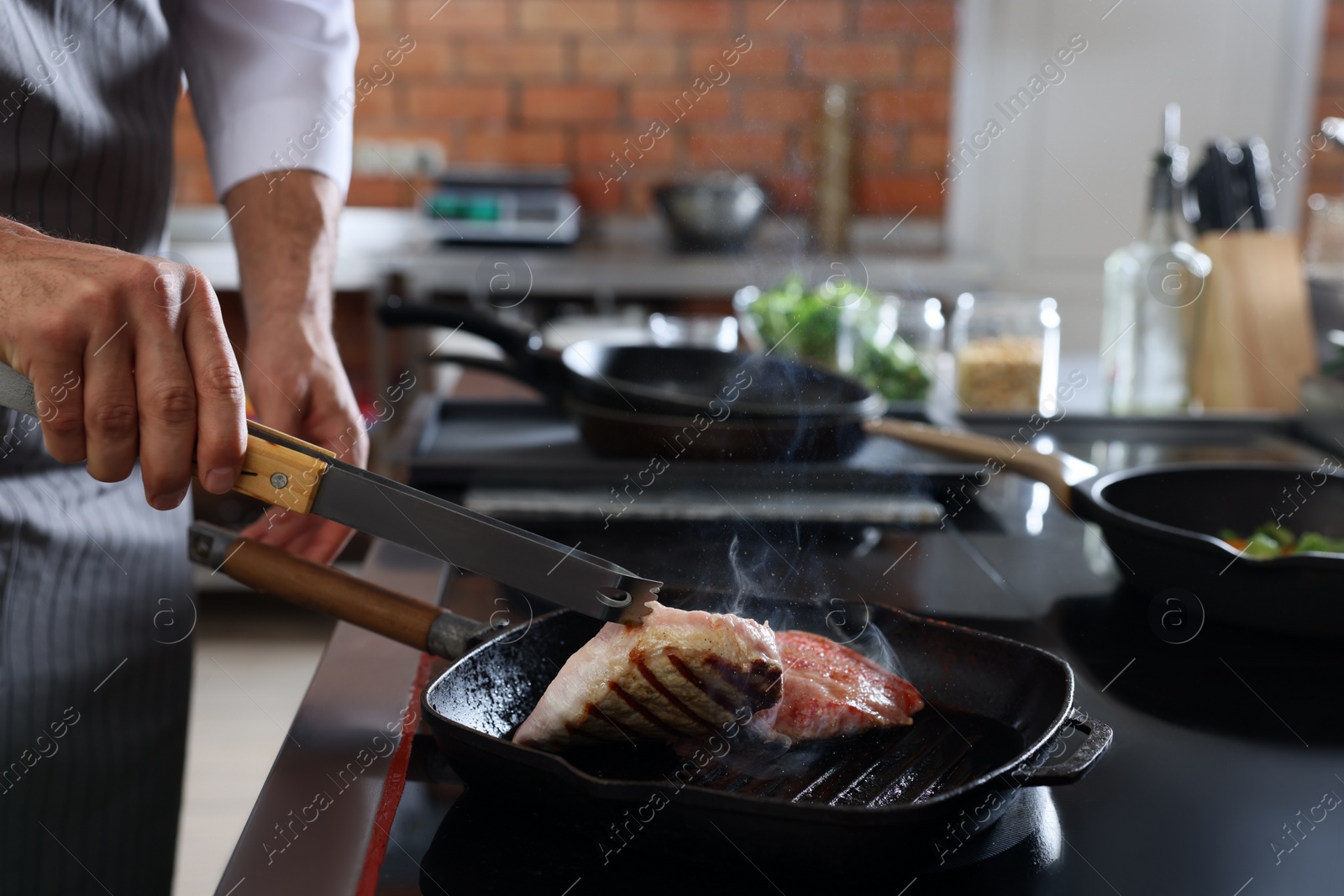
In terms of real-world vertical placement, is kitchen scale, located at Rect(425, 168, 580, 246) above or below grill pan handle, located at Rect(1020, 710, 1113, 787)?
below

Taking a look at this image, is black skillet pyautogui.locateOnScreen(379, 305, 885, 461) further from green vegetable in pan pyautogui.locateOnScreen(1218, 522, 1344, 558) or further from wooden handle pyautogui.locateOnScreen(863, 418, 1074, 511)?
green vegetable in pan pyautogui.locateOnScreen(1218, 522, 1344, 558)

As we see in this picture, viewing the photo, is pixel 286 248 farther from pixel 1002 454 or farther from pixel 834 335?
pixel 834 335

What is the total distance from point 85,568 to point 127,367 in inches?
19.0

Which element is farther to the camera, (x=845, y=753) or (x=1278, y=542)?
(x=1278, y=542)

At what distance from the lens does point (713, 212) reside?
3.12 meters

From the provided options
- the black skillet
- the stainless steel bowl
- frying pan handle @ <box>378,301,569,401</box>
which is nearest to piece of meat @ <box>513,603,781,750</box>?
the black skillet

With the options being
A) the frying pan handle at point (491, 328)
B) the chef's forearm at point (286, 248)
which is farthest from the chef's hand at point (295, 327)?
the frying pan handle at point (491, 328)

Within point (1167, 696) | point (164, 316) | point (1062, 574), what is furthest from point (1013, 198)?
point (164, 316)

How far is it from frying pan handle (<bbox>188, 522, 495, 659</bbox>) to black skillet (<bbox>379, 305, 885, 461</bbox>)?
1.46ft

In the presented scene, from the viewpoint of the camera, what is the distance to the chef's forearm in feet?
3.34

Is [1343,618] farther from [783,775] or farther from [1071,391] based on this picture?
[1071,391]

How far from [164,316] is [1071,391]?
1584 millimetres

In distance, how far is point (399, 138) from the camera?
3635mm

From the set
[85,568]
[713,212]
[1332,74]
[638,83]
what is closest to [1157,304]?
[85,568]
